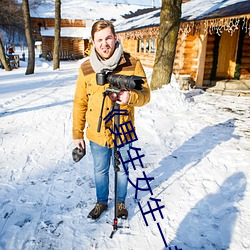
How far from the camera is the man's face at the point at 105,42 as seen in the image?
179 cm

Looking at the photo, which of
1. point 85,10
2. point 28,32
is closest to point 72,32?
point 85,10

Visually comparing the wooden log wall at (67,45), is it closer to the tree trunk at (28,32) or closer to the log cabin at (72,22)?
the log cabin at (72,22)

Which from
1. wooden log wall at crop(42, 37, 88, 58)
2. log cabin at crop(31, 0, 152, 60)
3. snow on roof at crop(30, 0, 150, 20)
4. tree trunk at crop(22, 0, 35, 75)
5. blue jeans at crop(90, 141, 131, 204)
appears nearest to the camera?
blue jeans at crop(90, 141, 131, 204)

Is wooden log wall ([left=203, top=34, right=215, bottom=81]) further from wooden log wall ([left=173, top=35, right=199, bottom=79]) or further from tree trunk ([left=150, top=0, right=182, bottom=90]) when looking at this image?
tree trunk ([left=150, top=0, right=182, bottom=90])

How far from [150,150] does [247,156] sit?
1.68 meters

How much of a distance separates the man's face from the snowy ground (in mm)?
1746

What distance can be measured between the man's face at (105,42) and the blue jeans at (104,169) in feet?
2.83

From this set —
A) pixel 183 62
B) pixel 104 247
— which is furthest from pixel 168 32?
pixel 104 247

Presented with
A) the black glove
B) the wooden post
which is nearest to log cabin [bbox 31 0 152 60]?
the wooden post

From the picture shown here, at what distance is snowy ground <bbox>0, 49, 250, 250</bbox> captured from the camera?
2.22 metres

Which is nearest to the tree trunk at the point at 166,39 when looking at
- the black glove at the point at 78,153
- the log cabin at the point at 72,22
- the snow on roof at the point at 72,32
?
the black glove at the point at 78,153

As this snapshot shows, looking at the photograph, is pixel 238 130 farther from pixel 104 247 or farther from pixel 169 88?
pixel 104 247

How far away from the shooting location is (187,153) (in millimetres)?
4004

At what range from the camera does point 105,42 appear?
5.92 feet
